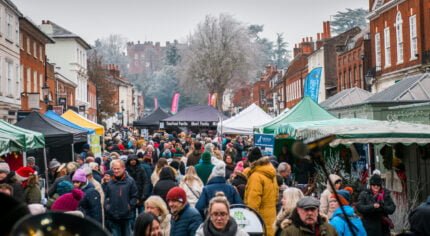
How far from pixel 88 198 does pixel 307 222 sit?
16.8ft

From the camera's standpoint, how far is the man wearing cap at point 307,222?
585cm

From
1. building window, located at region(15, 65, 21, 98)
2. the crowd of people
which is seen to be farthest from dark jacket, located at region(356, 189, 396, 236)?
building window, located at region(15, 65, 21, 98)

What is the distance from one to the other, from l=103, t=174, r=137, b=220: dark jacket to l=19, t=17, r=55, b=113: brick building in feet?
81.8

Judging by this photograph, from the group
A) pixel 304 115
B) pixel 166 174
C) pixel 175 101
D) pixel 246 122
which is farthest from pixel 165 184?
pixel 175 101

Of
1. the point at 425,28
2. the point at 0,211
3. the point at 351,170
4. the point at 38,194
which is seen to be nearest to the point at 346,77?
the point at 425,28

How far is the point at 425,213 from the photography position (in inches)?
263

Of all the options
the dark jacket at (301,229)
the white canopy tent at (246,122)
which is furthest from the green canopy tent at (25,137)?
the white canopy tent at (246,122)

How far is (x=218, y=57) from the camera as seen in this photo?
70500 mm

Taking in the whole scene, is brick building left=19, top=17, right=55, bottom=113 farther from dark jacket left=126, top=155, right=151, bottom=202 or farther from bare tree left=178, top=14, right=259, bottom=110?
bare tree left=178, top=14, right=259, bottom=110

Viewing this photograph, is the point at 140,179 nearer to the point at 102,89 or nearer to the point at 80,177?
the point at 80,177

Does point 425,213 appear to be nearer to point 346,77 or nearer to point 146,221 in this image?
point 146,221

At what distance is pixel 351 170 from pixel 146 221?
10.7 meters

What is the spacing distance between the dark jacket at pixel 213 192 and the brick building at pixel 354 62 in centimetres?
3227

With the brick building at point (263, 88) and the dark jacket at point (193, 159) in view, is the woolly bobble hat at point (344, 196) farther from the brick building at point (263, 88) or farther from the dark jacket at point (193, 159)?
the brick building at point (263, 88)
